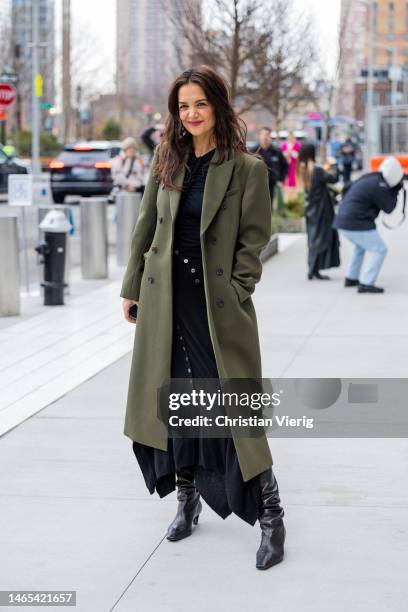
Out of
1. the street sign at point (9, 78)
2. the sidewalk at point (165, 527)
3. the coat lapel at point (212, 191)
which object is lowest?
the sidewalk at point (165, 527)

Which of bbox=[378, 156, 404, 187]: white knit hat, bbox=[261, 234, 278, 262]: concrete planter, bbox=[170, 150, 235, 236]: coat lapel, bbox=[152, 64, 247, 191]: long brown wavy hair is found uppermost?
bbox=[152, 64, 247, 191]: long brown wavy hair

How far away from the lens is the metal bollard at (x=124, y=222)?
17.4m

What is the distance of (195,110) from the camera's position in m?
4.78

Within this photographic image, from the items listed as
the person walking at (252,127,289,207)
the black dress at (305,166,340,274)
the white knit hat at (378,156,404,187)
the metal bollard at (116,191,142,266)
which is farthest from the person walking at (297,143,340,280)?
the person walking at (252,127,289,207)

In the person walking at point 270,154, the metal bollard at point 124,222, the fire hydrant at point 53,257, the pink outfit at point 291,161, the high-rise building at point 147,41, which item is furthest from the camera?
the pink outfit at point 291,161

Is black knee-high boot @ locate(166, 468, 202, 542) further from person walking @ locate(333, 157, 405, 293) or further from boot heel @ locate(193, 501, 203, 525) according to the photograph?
person walking @ locate(333, 157, 405, 293)

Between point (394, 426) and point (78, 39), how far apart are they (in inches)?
2775

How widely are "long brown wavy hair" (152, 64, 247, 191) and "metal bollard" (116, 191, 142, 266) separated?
40.4 ft

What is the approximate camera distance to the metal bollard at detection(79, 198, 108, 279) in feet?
50.0

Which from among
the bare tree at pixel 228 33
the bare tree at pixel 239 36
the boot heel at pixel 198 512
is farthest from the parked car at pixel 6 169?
the boot heel at pixel 198 512

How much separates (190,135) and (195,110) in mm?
211

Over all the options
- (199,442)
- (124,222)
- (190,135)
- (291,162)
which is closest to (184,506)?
(199,442)

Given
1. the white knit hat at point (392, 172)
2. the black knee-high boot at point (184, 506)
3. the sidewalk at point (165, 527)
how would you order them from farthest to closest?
the white knit hat at point (392, 172) → the black knee-high boot at point (184, 506) → the sidewalk at point (165, 527)

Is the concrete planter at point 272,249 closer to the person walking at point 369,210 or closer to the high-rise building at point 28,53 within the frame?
the person walking at point 369,210
